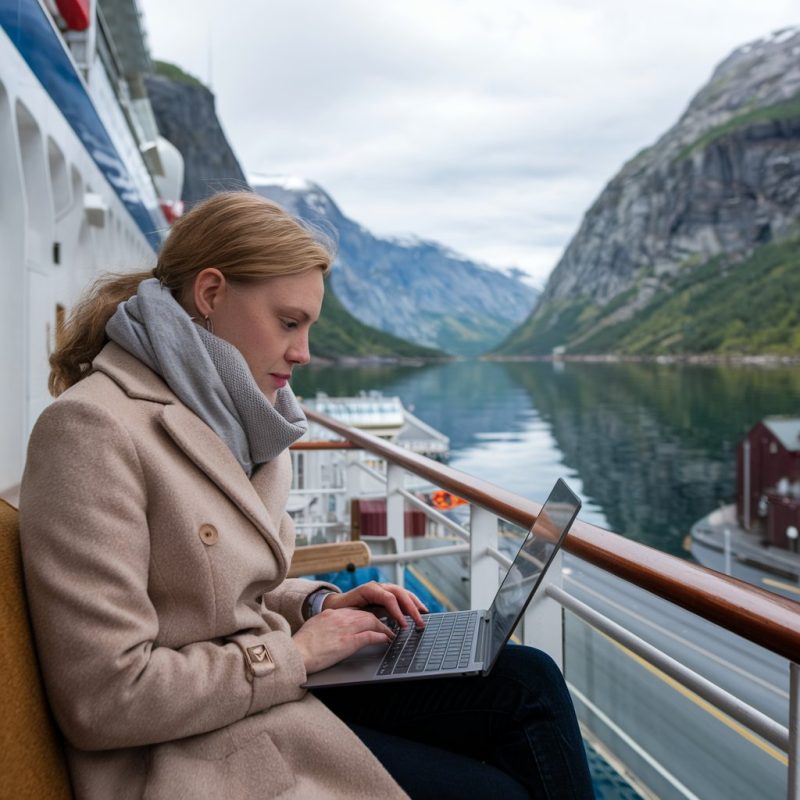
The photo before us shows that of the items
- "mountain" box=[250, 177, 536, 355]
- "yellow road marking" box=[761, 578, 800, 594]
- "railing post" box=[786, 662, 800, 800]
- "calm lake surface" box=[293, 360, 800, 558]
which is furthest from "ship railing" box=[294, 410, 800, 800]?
"mountain" box=[250, 177, 536, 355]

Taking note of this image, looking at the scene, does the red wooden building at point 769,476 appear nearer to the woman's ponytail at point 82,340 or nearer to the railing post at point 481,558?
the railing post at point 481,558

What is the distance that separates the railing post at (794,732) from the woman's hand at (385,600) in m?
0.44

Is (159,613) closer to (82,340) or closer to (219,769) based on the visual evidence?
(219,769)

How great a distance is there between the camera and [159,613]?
726mm

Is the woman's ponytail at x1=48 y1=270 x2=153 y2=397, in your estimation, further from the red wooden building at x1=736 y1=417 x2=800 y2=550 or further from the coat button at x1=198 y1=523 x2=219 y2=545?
the red wooden building at x1=736 y1=417 x2=800 y2=550

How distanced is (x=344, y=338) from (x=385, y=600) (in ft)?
262

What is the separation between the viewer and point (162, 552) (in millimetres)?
717

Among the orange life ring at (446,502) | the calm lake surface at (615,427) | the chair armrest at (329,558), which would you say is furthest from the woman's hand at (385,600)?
the calm lake surface at (615,427)

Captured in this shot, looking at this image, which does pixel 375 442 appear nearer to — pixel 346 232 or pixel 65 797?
pixel 65 797

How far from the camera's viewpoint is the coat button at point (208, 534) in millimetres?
737

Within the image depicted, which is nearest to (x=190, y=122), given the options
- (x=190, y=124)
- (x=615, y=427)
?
(x=190, y=124)

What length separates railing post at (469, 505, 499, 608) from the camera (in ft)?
4.85

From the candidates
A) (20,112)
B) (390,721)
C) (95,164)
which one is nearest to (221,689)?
(390,721)

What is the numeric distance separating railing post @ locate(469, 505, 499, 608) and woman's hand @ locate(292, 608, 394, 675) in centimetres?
58
